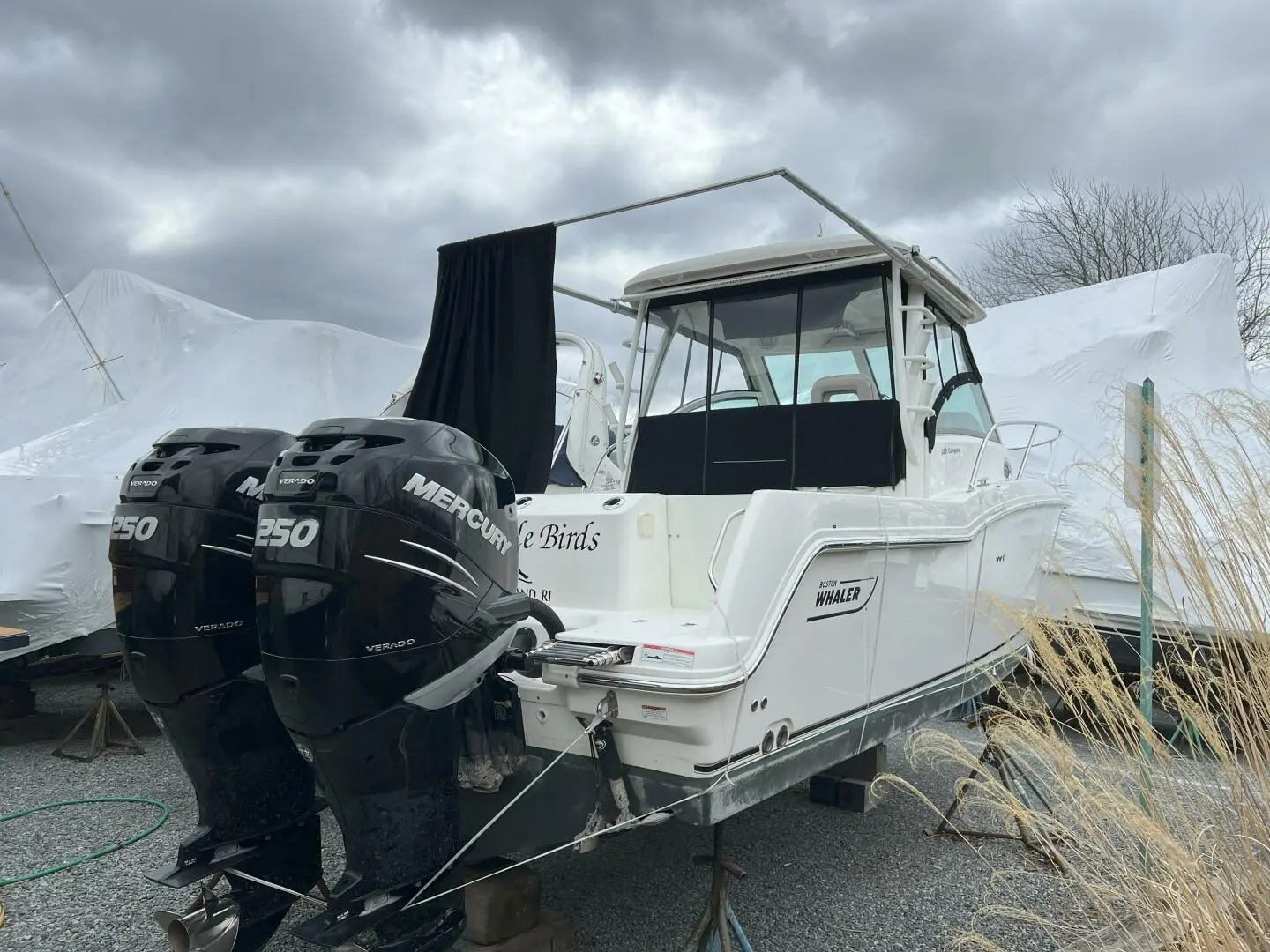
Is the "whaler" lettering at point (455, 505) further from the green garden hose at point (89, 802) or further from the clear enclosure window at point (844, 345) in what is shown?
the green garden hose at point (89, 802)

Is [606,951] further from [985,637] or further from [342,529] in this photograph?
[985,637]

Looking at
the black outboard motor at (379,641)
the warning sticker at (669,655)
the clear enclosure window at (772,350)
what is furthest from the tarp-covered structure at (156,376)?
the warning sticker at (669,655)

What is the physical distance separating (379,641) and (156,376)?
8644 mm

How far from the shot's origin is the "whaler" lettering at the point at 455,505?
232cm

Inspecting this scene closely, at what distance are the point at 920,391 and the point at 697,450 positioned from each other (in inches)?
43.3

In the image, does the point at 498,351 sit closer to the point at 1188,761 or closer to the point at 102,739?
the point at 1188,761

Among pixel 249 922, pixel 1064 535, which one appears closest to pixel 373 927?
pixel 249 922

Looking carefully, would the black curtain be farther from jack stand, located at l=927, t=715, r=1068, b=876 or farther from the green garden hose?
the green garden hose

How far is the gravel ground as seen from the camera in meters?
3.34

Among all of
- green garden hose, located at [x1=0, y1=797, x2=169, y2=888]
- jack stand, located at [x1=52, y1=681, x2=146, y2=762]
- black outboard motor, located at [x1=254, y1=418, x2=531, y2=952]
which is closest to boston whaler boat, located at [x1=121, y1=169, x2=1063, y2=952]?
black outboard motor, located at [x1=254, y1=418, x2=531, y2=952]

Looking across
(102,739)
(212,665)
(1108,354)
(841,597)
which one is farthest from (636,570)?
(1108,354)

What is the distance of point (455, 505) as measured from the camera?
7.81 ft

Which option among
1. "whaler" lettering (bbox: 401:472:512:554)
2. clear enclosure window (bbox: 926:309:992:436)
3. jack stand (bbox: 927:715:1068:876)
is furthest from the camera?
clear enclosure window (bbox: 926:309:992:436)

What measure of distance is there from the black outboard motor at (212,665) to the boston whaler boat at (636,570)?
26cm
